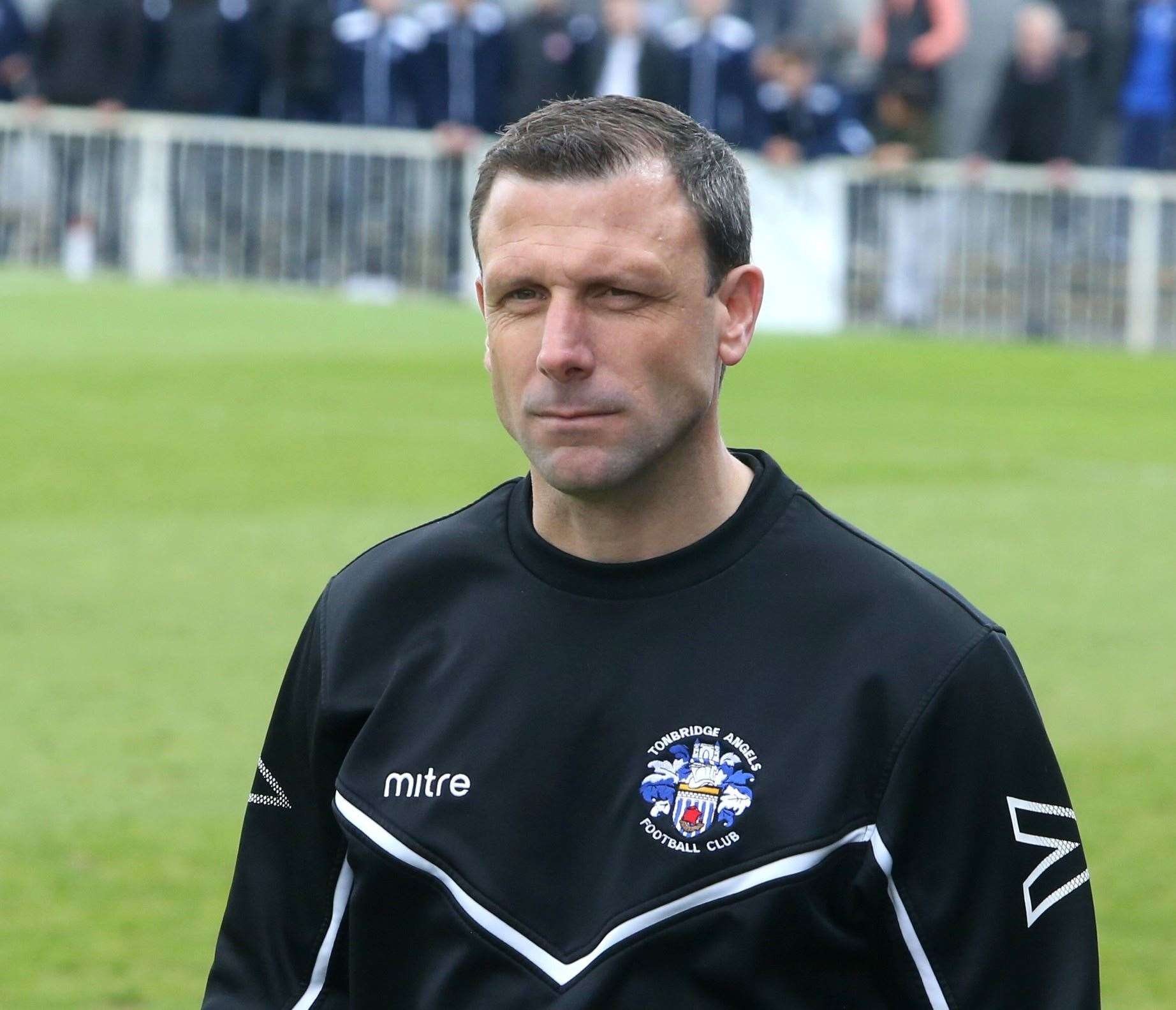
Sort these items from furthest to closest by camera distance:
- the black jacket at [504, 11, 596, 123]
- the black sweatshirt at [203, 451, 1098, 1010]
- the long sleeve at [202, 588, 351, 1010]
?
the black jacket at [504, 11, 596, 123], the long sleeve at [202, 588, 351, 1010], the black sweatshirt at [203, 451, 1098, 1010]

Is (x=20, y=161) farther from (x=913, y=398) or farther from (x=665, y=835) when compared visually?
(x=665, y=835)

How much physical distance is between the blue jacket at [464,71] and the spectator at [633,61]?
93cm

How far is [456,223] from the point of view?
18.8 metres

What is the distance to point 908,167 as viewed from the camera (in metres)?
18.7

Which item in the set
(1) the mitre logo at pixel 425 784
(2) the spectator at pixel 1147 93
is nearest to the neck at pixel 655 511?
(1) the mitre logo at pixel 425 784

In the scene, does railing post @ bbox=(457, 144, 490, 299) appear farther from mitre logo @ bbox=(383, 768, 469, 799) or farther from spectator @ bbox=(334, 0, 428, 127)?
mitre logo @ bbox=(383, 768, 469, 799)

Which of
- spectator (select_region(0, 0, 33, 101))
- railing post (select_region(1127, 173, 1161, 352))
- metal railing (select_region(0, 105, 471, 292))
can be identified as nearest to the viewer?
railing post (select_region(1127, 173, 1161, 352))

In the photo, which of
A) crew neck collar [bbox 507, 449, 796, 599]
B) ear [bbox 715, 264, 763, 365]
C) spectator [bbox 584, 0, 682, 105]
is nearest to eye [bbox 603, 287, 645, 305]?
ear [bbox 715, 264, 763, 365]

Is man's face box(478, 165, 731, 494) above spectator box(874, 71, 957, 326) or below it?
above

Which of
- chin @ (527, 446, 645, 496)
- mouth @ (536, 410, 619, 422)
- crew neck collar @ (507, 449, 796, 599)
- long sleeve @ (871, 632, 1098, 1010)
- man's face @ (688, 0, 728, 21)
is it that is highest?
man's face @ (688, 0, 728, 21)

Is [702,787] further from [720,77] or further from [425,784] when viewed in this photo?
[720,77]

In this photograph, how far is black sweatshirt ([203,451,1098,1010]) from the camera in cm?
260

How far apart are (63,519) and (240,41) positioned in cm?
1042

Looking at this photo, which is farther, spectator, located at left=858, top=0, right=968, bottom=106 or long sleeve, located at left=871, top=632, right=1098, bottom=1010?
spectator, located at left=858, top=0, right=968, bottom=106
